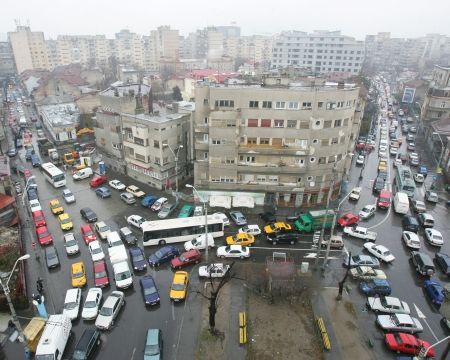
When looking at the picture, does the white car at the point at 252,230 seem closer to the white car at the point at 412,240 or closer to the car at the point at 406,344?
the white car at the point at 412,240

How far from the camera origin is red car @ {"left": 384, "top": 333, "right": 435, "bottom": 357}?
2669 cm

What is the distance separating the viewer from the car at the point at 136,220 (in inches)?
1775

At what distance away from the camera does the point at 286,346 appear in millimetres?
27359

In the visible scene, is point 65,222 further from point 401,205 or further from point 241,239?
point 401,205

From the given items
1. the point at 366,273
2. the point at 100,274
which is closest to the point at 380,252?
the point at 366,273

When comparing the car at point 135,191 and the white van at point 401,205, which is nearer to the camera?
the white van at point 401,205

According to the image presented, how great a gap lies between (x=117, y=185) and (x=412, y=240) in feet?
151

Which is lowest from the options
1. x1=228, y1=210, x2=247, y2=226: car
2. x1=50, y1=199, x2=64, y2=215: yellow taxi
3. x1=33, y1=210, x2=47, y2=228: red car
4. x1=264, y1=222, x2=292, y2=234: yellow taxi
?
x1=50, y1=199, x2=64, y2=215: yellow taxi

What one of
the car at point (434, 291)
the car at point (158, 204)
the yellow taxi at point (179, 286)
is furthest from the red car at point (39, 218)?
the car at point (434, 291)

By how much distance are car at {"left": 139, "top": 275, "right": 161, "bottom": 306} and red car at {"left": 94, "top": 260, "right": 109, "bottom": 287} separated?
12.6ft

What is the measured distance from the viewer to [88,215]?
46781 mm

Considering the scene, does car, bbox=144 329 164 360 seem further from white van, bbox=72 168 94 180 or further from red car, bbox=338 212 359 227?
white van, bbox=72 168 94 180

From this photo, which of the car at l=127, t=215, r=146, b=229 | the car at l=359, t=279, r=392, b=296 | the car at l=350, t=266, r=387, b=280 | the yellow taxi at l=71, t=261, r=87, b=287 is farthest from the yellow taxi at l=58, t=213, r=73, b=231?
the car at l=359, t=279, r=392, b=296

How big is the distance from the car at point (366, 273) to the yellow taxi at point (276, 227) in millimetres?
9967
